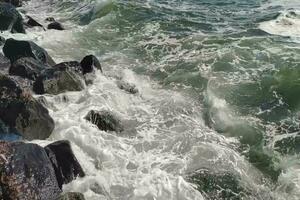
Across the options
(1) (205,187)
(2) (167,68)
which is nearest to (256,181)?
(1) (205,187)

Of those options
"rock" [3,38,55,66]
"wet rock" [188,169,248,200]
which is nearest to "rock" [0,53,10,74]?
"rock" [3,38,55,66]

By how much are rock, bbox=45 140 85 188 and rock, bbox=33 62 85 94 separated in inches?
156

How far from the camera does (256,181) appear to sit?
994 cm

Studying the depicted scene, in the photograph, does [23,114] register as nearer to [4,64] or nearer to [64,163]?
[64,163]

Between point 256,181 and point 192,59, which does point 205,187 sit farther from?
point 192,59

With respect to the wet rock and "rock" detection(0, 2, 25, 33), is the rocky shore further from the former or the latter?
the wet rock

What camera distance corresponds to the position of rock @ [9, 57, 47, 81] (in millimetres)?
13398

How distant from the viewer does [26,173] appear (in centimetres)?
789

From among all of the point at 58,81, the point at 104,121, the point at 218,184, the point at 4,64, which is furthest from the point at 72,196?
the point at 4,64

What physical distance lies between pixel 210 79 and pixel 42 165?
25.9 feet

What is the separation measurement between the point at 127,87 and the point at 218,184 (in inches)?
208

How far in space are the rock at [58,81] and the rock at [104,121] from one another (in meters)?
1.83

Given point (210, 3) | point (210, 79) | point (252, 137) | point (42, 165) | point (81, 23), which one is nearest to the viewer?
point (42, 165)

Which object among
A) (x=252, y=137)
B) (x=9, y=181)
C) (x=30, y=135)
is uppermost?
(x=9, y=181)
